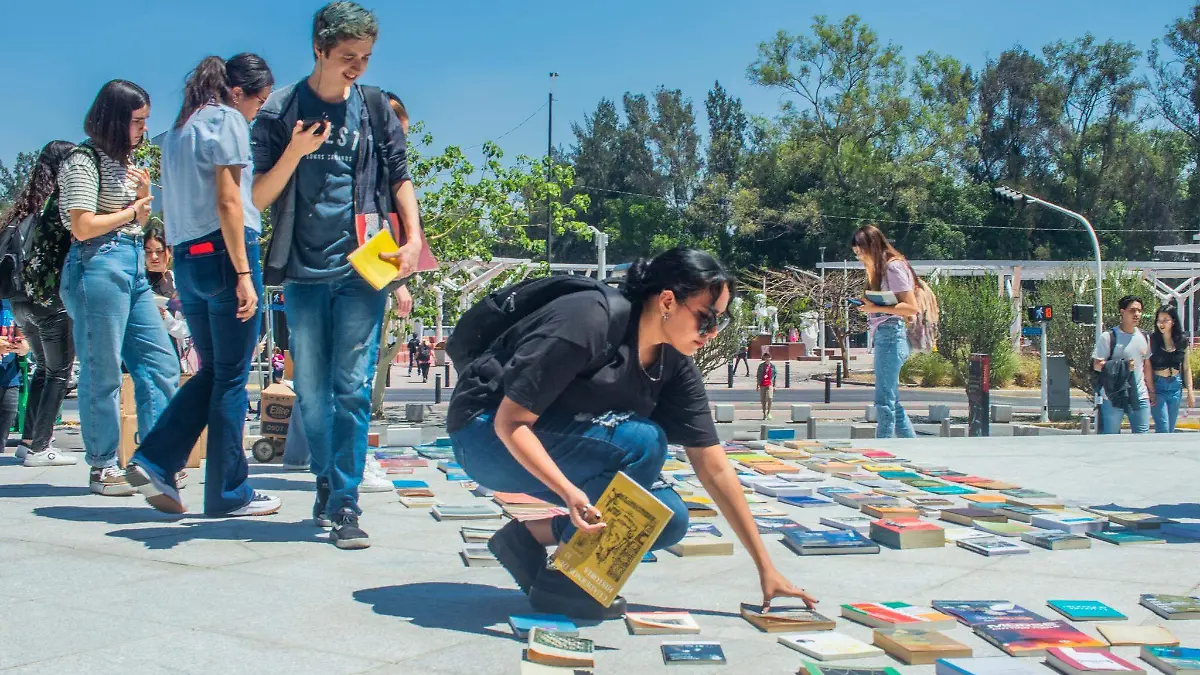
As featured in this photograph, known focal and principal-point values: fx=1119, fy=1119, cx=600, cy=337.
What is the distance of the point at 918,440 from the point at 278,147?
568cm

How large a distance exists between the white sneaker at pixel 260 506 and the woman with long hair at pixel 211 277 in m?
0.06

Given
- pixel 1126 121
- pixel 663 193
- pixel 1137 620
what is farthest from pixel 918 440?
pixel 663 193

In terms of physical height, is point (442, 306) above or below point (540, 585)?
above

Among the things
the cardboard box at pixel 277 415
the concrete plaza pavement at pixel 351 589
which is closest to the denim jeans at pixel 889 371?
the concrete plaza pavement at pixel 351 589

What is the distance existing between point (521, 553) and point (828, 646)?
0.90 m

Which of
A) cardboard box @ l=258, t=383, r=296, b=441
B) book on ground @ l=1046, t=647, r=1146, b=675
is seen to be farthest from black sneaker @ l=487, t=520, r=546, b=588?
cardboard box @ l=258, t=383, r=296, b=441

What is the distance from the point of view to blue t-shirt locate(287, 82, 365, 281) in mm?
3883

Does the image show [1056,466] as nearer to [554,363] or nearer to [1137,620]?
[1137,620]

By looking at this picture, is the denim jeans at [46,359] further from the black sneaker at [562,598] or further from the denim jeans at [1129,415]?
the denim jeans at [1129,415]

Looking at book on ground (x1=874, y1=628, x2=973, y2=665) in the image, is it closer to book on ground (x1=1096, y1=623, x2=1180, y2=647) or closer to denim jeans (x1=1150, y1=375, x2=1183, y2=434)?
book on ground (x1=1096, y1=623, x2=1180, y2=647)

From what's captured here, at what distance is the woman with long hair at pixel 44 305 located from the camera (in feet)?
16.7

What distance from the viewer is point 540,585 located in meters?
2.96

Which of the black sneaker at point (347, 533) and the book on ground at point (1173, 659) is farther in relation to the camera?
the black sneaker at point (347, 533)

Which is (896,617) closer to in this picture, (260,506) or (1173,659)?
(1173,659)
